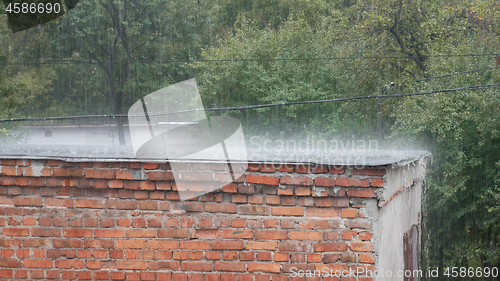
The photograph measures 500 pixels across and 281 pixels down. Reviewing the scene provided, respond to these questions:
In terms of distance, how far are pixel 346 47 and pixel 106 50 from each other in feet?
41.3

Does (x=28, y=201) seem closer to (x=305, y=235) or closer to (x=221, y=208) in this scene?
(x=221, y=208)

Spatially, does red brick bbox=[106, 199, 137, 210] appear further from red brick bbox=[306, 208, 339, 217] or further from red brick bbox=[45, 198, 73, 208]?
red brick bbox=[306, 208, 339, 217]

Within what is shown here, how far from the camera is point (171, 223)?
2.65m

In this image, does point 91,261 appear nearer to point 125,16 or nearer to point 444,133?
point 444,133

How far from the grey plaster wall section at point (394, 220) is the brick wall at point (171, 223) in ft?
0.55

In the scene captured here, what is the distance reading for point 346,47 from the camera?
1600cm

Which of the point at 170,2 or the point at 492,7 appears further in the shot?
the point at 170,2

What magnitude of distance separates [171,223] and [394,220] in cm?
179

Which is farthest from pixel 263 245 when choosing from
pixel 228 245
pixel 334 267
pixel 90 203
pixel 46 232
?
pixel 46 232

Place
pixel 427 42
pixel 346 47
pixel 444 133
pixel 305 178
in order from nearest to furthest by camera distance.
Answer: pixel 305 178, pixel 444 133, pixel 427 42, pixel 346 47

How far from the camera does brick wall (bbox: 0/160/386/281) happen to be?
2.59 meters

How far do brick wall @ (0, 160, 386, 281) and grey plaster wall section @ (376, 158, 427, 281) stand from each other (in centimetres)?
17

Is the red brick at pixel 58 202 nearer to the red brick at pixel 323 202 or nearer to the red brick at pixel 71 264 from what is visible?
the red brick at pixel 71 264

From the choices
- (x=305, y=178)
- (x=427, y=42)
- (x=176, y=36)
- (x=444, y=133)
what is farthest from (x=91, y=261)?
(x=176, y=36)
